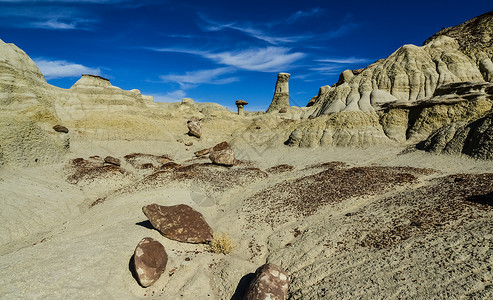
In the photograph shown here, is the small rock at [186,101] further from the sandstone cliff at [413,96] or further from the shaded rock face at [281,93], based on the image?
the sandstone cliff at [413,96]

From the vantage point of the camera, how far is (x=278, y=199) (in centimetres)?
1402

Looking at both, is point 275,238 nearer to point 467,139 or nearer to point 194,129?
point 467,139

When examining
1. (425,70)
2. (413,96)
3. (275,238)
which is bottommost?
(275,238)

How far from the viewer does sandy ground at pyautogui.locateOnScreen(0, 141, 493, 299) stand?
6004mm

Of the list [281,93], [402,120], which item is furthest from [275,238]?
[281,93]

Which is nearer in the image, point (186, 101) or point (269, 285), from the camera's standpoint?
point (269, 285)

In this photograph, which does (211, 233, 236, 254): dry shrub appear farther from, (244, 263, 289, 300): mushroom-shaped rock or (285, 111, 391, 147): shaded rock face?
(285, 111, 391, 147): shaded rock face

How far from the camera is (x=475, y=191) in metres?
9.58

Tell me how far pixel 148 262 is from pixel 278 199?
8.29 m

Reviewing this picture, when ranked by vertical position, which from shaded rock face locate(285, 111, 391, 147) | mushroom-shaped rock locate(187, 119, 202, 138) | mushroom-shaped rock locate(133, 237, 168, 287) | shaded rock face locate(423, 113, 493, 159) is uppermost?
mushroom-shaped rock locate(187, 119, 202, 138)

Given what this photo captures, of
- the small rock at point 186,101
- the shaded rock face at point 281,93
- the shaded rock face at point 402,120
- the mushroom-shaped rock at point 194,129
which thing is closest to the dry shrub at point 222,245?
the shaded rock face at point 402,120

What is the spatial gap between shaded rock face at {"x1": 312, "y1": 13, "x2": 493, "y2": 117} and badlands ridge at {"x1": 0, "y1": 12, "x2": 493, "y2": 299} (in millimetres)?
363

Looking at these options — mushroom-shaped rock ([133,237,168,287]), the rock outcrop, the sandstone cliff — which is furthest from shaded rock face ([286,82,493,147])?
the rock outcrop

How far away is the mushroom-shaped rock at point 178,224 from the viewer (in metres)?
9.93
